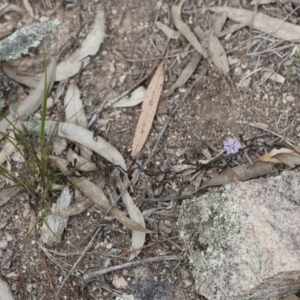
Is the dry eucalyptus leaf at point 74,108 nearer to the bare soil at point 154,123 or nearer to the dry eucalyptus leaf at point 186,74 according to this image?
the bare soil at point 154,123

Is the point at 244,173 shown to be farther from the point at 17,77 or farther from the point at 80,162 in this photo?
the point at 17,77

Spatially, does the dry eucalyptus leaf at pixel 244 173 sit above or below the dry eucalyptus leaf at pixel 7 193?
below

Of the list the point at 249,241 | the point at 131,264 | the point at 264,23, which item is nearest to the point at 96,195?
the point at 131,264

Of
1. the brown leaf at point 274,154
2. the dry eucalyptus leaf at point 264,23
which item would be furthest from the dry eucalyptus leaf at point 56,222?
the dry eucalyptus leaf at point 264,23

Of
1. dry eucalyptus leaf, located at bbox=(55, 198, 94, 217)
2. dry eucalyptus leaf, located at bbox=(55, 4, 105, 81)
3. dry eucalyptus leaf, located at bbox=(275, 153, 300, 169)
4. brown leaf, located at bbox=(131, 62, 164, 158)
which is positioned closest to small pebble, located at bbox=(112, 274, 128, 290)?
dry eucalyptus leaf, located at bbox=(55, 198, 94, 217)

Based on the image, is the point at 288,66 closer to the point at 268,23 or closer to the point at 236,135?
the point at 268,23

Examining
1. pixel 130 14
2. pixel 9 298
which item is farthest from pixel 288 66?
pixel 9 298
